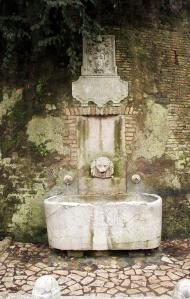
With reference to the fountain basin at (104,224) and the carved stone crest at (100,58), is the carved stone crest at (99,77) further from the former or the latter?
the fountain basin at (104,224)

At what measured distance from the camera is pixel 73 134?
6.06 m

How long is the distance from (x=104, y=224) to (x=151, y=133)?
1.63 meters

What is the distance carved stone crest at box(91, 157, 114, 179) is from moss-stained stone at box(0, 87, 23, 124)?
5.08 ft

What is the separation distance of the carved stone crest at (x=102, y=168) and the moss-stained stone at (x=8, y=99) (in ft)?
5.08

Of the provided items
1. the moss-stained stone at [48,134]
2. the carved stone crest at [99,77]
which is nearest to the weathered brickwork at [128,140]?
the moss-stained stone at [48,134]

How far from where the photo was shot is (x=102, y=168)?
5.93m

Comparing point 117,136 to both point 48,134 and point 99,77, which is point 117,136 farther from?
A: point 48,134

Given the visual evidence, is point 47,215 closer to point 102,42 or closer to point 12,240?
point 12,240

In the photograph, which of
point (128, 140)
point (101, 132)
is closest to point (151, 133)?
point (128, 140)

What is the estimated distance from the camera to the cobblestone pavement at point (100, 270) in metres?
4.66

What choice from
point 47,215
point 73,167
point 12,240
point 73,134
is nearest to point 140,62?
point 73,134

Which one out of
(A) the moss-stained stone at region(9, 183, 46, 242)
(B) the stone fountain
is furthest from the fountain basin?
(A) the moss-stained stone at region(9, 183, 46, 242)

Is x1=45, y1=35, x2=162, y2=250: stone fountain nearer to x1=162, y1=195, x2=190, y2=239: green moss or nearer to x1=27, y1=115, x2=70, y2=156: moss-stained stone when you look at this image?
x1=27, y1=115, x2=70, y2=156: moss-stained stone

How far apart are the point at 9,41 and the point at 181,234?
390 centimetres
